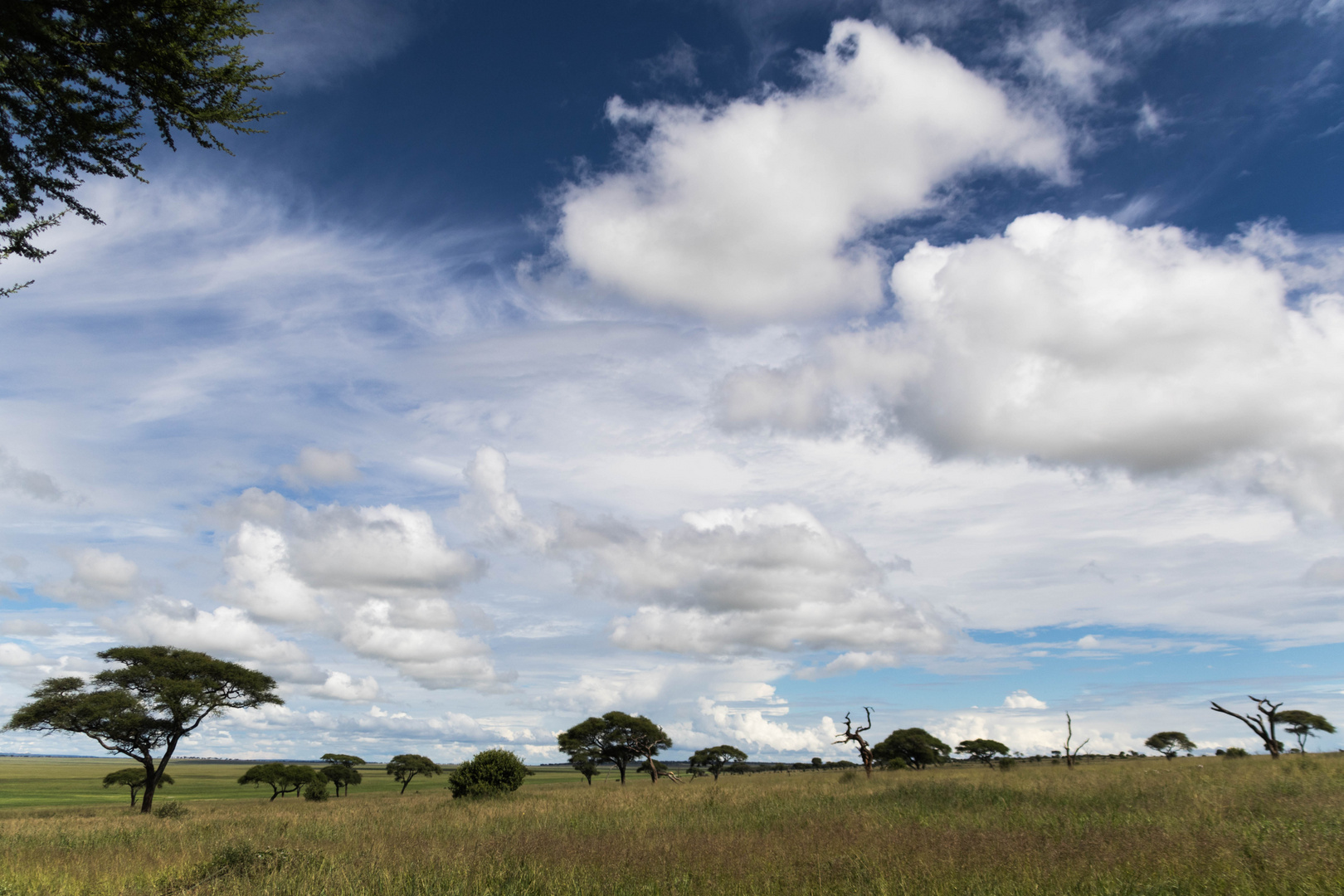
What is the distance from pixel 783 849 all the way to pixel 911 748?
250 ft

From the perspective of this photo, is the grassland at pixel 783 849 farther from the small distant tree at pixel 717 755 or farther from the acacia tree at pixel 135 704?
the small distant tree at pixel 717 755

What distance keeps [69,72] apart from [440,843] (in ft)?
48.4

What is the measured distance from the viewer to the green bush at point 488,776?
29844 millimetres

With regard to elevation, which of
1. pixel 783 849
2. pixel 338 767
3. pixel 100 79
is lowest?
pixel 338 767

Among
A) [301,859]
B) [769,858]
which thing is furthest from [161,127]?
[769,858]

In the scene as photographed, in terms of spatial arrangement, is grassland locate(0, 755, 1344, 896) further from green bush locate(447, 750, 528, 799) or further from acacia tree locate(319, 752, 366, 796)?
acacia tree locate(319, 752, 366, 796)

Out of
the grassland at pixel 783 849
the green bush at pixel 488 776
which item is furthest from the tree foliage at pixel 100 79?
the green bush at pixel 488 776

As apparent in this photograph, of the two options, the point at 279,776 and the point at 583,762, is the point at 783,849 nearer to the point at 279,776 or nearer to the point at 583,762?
the point at 583,762

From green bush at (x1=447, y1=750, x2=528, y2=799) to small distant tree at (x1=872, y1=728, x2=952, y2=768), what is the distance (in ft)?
183

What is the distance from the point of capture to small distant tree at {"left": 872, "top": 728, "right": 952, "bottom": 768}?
76500mm

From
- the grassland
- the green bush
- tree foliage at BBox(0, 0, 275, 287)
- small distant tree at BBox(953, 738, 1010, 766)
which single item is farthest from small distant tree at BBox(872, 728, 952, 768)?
tree foliage at BBox(0, 0, 275, 287)

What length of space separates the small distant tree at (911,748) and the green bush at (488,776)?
183 feet

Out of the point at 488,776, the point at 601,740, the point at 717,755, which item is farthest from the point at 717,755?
the point at 488,776

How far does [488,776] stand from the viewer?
101 ft
